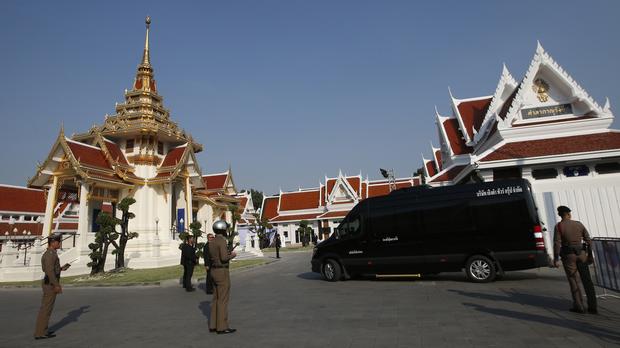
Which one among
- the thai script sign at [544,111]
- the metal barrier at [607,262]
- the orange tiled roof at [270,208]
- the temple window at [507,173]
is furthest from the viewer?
the orange tiled roof at [270,208]

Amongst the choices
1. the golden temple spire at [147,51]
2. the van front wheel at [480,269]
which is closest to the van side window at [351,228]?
the van front wheel at [480,269]

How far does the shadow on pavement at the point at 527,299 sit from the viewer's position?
21.3 ft

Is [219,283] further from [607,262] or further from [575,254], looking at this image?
[607,262]

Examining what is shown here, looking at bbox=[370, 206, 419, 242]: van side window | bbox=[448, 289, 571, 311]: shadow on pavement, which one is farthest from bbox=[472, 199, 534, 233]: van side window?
bbox=[448, 289, 571, 311]: shadow on pavement

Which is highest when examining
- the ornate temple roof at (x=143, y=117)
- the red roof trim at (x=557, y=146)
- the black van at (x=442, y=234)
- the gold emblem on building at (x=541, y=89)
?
the ornate temple roof at (x=143, y=117)

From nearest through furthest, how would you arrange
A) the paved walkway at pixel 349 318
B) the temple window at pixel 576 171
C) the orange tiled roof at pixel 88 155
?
1. the paved walkway at pixel 349 318
2. the temple window at pixel 576 171
3. the orange tiled roof at pixel 88 155

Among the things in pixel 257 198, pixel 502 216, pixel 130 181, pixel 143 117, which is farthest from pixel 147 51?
pixel 257 198

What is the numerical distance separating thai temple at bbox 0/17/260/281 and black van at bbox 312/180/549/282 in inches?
529

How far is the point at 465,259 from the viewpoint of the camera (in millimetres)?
9703

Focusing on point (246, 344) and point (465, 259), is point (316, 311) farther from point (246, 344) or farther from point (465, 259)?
point (465, 259)

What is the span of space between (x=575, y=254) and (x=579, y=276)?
429mm

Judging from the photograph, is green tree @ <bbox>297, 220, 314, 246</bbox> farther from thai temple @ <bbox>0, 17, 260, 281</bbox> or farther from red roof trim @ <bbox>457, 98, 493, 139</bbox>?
red roof trim @ <bbox>457, 98, 493, 139</bbox>

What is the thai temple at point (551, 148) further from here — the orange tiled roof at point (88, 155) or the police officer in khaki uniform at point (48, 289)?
the orange tiled roof at point (88, 155)

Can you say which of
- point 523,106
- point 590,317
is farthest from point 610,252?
point 523,106
